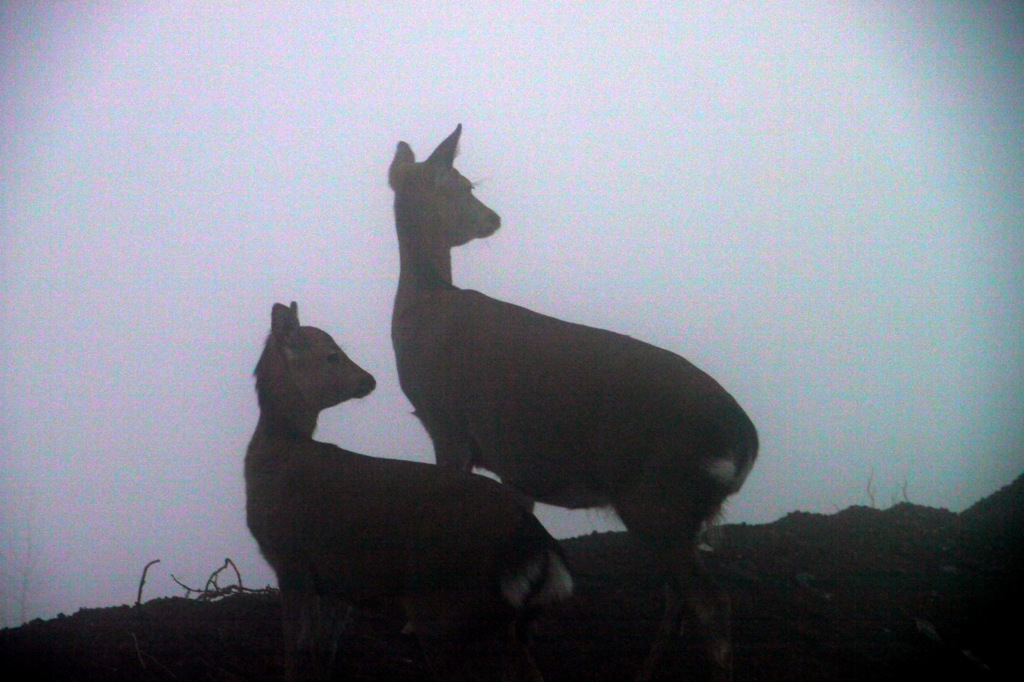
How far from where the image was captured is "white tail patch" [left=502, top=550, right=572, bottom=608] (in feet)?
9.17

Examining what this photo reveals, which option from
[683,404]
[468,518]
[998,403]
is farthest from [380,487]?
[998,403]

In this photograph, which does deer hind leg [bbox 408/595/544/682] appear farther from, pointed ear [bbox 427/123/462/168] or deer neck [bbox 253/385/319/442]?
pointed ear [bbox 427/123/462/168]

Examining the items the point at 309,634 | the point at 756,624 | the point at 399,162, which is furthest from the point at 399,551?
the point at 399,162

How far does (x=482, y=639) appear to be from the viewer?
9.04ft

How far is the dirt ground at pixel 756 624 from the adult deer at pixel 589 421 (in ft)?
1.01

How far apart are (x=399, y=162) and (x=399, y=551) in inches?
111

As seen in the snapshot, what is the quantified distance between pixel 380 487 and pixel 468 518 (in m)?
0.42

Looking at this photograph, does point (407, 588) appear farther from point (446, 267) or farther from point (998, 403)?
point (998, 403)

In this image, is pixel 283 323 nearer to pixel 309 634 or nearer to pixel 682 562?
pixel 309 634

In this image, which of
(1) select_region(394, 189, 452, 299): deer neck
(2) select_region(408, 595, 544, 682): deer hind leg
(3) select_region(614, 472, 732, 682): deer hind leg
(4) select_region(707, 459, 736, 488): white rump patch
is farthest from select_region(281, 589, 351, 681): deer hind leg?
(1) select_region(394, 189, 452, 299): deer neck

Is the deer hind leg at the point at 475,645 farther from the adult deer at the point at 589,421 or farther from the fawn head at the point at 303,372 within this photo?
the fawn head at the point at 303,372

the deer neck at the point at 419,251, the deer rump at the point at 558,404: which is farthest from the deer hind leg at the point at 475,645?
the deer neck at the point at 419,251

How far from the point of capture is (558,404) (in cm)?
371

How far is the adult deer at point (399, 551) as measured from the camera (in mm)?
2779
